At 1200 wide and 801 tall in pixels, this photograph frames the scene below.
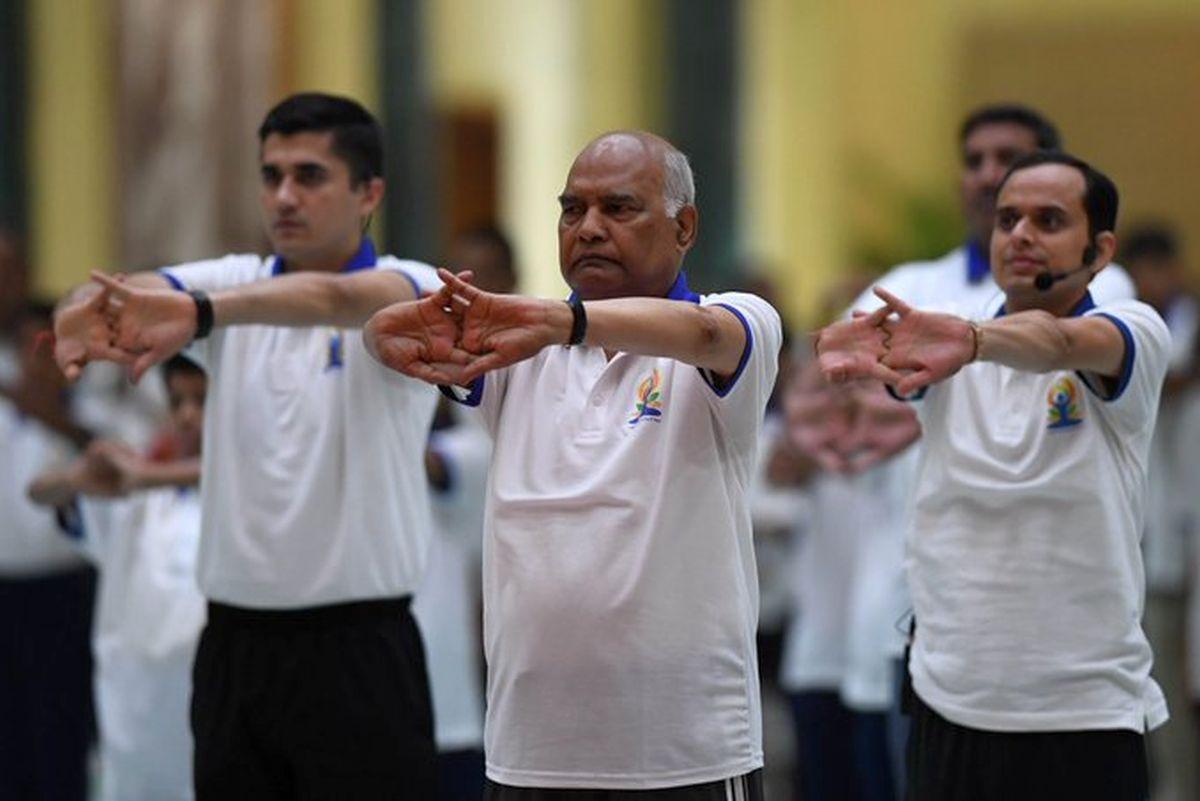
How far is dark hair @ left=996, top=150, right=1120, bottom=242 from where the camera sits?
6.47 meters

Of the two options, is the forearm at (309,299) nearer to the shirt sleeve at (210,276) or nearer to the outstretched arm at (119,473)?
the shirt sleeve at (210,276)

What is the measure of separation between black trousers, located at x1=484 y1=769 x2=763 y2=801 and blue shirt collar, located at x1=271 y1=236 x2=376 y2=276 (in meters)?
1.85

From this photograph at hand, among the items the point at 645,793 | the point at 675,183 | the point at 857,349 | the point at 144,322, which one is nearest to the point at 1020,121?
the point at 857,349

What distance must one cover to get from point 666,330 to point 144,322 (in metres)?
1.46

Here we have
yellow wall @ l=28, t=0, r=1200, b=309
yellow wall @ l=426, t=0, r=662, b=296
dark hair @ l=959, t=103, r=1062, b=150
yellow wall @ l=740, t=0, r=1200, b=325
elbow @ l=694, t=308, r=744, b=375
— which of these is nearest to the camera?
elbow @ l=694, t=308, r=744, b=375

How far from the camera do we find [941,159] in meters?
20.0

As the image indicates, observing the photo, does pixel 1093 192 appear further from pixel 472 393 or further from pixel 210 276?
pixel 210 276

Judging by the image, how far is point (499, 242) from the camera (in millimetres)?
10180

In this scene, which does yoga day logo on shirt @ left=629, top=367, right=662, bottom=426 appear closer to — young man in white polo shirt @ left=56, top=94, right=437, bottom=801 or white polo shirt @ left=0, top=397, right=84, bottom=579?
young man in white polo shirt @ left=56, top=94, right=437, bottom=801

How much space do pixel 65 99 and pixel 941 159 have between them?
24.2 feet

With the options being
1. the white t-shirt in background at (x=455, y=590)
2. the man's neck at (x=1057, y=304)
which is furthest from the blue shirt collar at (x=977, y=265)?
the white t-shirt in background at (x=455, y=590)

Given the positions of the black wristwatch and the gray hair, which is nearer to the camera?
the gray hair

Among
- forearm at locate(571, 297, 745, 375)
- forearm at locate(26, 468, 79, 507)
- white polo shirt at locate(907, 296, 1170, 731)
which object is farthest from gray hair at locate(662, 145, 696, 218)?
forearm at locate(26, 468, 79, 507)

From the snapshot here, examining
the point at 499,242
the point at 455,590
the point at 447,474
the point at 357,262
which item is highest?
the point at 357,262
